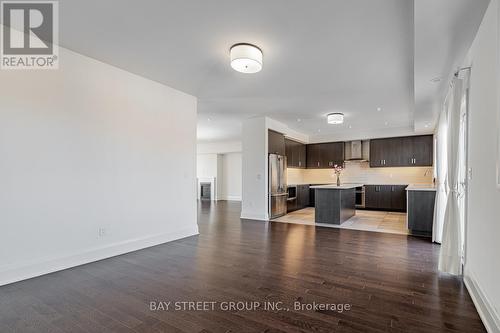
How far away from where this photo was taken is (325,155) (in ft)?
32.5

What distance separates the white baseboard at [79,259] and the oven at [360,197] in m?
6.48

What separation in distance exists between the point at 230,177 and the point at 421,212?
8.58 metres

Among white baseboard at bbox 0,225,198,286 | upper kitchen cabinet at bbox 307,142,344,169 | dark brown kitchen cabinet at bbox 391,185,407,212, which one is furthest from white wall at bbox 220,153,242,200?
white baseboard at bbox 0,225,198,286

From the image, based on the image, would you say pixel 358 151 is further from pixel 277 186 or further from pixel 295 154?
pixel 277 186

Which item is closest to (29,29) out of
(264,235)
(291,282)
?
(291,282)

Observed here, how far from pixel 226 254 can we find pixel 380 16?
11.4 ft

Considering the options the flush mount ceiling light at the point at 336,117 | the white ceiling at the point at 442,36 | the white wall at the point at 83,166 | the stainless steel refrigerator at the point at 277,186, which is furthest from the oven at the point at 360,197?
the white wall at the point at 83,166

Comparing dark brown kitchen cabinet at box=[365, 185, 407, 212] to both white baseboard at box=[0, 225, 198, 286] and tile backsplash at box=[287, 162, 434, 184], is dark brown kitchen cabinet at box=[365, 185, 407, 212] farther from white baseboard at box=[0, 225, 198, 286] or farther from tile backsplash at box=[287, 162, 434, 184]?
white baseboard at box=[0, 225, 198, 286]

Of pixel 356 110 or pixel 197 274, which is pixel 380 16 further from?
pixel 356 110

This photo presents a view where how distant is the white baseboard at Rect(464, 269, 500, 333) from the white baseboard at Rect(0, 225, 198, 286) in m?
4.17

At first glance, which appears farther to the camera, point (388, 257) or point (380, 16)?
point (388, 257)

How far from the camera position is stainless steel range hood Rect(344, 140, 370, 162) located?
30.6 feet

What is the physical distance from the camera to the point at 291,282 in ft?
9.45

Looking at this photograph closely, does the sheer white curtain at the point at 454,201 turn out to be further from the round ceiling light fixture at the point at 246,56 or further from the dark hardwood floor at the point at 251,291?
the round ceiling light fixture at the point at 246,56
